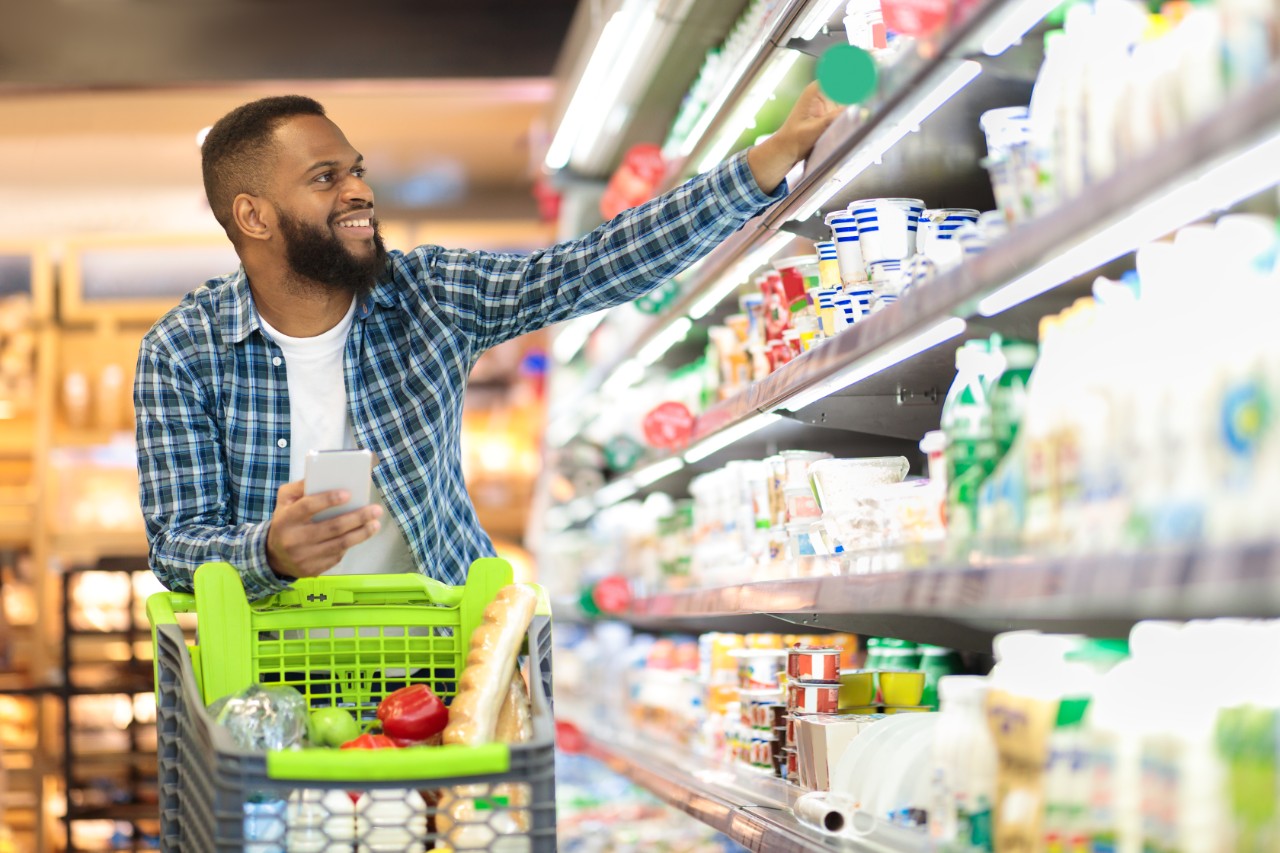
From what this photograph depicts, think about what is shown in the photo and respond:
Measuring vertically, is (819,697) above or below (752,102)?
below

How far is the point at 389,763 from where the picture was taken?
174cm

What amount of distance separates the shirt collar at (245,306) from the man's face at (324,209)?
3 cm

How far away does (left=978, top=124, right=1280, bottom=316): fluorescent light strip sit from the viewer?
1382 millimetres

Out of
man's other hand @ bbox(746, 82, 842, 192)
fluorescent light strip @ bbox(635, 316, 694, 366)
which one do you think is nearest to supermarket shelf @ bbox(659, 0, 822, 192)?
man's other hand @ bbox(746, 82, 842, 192)

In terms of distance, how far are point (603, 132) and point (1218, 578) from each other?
3.98 meters

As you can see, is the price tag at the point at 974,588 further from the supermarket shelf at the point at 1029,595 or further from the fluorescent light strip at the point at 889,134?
the fluorescent light strip at the point at 889,134

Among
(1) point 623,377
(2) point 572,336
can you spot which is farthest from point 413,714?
(2) point 572,336

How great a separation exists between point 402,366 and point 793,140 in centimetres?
79

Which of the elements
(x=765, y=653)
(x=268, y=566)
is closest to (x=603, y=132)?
(x=765, y=653)

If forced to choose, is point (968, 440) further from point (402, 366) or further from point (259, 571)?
point (402, 366)

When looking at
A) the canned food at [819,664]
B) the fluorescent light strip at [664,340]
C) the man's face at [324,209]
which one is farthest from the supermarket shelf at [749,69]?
the canned food at [819,664]

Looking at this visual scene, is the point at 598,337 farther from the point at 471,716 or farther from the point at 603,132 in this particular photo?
the point at 471,716

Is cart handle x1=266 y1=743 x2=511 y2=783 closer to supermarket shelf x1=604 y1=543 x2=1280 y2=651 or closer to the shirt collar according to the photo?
supermarket shelf x1=604 y1=543 x2=1280 y2=651

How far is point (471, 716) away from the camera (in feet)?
6.54
